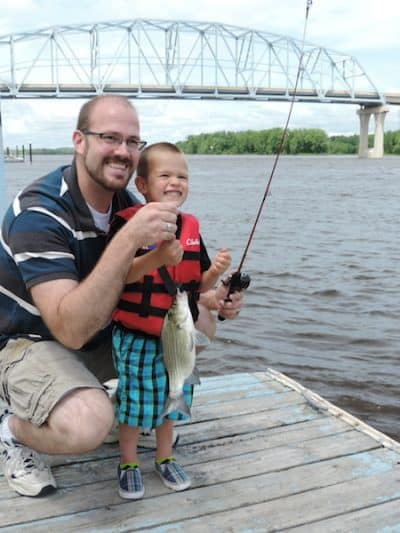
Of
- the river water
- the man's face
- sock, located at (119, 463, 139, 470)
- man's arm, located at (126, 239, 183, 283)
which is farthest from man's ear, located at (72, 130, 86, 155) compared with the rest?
the river water

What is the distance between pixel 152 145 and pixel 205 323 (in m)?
0.93

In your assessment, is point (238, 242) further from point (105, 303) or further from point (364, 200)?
point (105, 303)

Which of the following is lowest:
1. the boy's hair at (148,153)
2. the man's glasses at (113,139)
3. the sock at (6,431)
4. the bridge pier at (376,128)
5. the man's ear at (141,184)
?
the sock at (6,431)

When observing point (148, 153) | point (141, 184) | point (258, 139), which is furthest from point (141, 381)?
point (258, 139)

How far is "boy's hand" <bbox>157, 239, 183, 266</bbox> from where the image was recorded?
7.32ft

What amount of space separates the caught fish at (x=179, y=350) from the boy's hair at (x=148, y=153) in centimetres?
53

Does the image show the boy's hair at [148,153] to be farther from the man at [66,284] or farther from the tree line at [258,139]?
the tree line at [258,139]

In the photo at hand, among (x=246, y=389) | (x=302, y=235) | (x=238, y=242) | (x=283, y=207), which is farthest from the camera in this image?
(x=283, y=207)

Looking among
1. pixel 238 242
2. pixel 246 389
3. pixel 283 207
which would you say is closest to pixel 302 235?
pixel 238 242

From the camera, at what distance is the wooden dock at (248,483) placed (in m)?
2.42

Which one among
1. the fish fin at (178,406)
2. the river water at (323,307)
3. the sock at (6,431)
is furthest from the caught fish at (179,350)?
the river water at (323,307)

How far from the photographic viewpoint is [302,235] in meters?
14.8

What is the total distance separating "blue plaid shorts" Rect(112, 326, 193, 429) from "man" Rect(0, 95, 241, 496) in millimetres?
141

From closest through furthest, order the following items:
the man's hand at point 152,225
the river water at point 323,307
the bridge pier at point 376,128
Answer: the man's hand at point 152,225 → the river water at point 323,307 → the bridge pier at point 376,128
